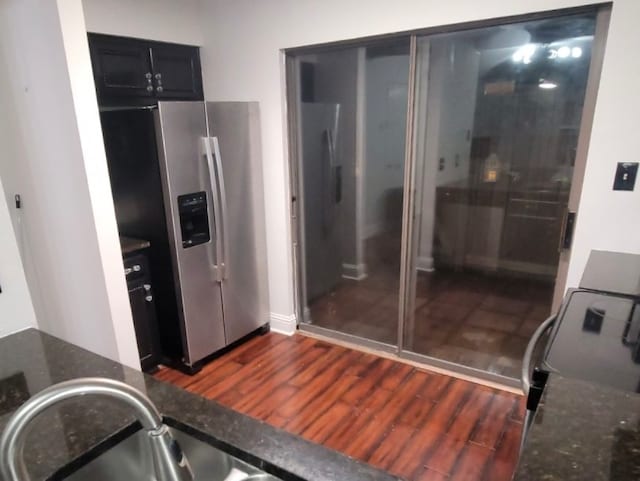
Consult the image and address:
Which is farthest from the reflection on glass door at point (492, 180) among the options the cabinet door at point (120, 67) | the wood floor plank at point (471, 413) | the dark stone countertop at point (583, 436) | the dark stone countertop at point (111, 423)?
the dark stone countertop at point (111, 423)

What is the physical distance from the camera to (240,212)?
2.92m

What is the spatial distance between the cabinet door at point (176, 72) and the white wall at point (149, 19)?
2.7 inches

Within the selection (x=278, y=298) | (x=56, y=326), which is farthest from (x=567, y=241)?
(x=56, y=326)

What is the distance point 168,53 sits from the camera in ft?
9.60

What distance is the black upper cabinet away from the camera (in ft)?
Answer: 8.41

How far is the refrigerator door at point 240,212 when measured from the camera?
107 inches

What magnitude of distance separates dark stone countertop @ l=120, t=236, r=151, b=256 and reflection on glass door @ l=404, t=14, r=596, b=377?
5.85ft

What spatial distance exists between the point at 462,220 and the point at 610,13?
1247mm

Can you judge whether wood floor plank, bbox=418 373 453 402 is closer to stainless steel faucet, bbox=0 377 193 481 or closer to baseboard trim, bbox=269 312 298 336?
baseboard trim, bbox=269 312 298 336

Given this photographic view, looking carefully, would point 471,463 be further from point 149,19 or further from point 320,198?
point 149,19

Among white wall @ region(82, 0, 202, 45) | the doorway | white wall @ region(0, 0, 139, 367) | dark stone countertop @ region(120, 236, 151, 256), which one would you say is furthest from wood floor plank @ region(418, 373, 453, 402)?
white wall @ region(82, 0, 202, 45)

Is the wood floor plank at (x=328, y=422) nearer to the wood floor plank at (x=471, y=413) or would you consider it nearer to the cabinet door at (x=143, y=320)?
the wood floor plank at (x=471, y=413)

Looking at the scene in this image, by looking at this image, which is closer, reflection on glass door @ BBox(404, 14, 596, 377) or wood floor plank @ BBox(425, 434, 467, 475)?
wood floor plank @ BBox(425, 434, 467, 475)

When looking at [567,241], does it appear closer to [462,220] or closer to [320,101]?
[462,220]
